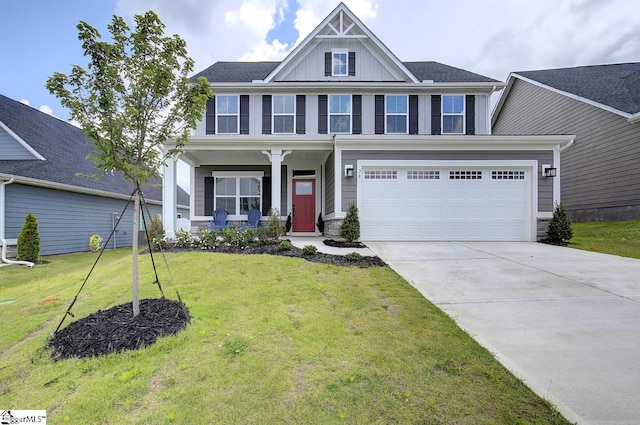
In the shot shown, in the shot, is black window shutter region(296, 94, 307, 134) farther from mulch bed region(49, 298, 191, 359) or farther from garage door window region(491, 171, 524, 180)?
mulch bed region(49, 298, 191, 359)

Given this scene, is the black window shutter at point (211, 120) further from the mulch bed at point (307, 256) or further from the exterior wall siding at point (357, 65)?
the mulch bed at point (307, 256)

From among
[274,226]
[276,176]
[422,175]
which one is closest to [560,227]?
[422,175]

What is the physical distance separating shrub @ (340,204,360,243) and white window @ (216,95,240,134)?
19.6ft

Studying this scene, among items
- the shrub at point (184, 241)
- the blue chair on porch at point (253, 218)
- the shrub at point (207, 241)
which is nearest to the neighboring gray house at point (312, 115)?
the blue chair on porch at point (253, 218)

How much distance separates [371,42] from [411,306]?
11.2 meters

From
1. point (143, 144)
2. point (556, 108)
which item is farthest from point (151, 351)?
point (556, 108)

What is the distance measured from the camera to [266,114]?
37.5 ft

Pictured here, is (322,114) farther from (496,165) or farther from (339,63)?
(496,165)

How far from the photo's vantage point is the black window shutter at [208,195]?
36.2ft

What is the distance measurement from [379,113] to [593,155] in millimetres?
8751

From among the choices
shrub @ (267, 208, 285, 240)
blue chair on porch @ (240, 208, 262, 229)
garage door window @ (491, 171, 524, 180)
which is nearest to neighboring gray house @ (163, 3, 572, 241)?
blue chair on porch @ (240, 208, 262, 229)

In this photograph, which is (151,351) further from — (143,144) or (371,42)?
(371,42)

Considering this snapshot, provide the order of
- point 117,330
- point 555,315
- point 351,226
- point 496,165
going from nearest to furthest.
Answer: point 117,330 → point 555,315 → point 351,226 → point 496,165

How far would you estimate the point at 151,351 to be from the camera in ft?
8.50
